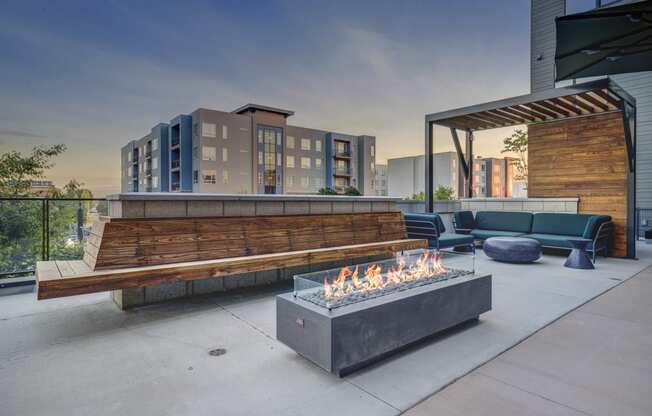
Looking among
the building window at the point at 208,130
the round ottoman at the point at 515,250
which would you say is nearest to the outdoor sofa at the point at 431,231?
the round ottoman at the point at 515,250

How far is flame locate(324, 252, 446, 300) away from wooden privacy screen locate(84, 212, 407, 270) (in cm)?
167

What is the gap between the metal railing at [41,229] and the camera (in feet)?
14.2

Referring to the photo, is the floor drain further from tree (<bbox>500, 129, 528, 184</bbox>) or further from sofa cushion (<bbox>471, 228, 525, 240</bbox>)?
tree (<bbox>500, 129, 528, 184</bbox>)

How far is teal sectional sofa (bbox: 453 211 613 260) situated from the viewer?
20.7ft

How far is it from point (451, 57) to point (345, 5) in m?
3.36

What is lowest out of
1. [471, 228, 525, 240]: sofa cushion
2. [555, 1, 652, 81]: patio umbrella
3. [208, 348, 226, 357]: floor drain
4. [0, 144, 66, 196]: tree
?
[208, 348, 226, 357]: floor drain

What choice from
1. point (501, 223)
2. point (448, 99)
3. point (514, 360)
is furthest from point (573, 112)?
point (514, 360)

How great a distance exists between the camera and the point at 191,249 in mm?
3598

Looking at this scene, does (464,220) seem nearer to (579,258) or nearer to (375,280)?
(579,258)

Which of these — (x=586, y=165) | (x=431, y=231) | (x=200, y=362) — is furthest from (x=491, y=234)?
(x=200, y=362)

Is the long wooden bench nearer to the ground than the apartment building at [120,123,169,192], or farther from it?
nearer to the ground

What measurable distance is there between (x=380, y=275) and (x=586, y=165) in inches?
284

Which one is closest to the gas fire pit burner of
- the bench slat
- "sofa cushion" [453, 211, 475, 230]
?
the bench slat

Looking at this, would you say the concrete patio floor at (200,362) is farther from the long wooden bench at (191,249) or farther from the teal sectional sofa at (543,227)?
the teal sectional sofa at (543,227)
